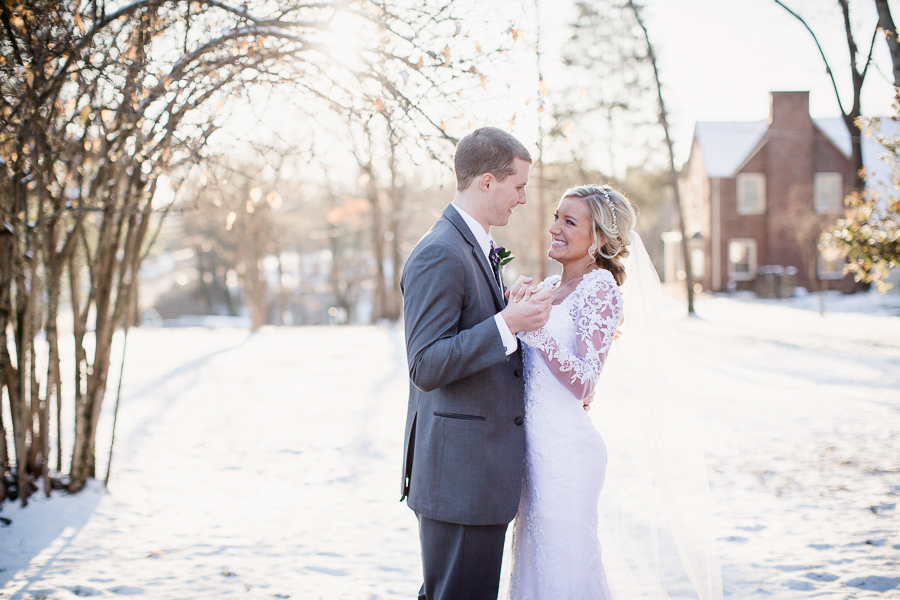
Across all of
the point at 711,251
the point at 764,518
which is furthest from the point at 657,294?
the point at 711,251

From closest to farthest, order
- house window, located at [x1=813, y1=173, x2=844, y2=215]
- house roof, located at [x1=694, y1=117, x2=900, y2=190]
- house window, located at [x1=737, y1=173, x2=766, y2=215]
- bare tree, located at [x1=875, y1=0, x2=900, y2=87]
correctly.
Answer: bare tree, located at [x1=875, y1=0, x2=900, y2=87]
house window, located at [x1=813, y1=173, x2=844, y2=215]
house roof, located at [x1=694, y1=117, x2=900, y2=190]
house window, located at [x1=737, y1=173, x2=766, y2=215]

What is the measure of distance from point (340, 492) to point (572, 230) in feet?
12.4

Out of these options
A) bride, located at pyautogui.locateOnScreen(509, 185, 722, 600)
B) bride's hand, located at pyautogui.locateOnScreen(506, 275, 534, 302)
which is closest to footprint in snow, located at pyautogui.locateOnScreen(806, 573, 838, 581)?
bride, located at pyautogui.locateOnScreen(509, 185, 722, 600)

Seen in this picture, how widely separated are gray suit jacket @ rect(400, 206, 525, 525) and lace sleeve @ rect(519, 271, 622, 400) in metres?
0.14

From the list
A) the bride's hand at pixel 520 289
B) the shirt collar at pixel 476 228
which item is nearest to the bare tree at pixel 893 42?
the shirt collar at pixel 476 228

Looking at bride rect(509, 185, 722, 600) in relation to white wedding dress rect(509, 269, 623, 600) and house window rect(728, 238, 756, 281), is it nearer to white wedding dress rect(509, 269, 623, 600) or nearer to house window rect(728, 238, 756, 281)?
white wedding dress rect(509, 269, 623, 600)

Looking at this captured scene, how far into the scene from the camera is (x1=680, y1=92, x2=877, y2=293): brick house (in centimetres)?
2880

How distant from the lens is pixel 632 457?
255 inches

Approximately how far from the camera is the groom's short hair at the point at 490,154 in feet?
7.97

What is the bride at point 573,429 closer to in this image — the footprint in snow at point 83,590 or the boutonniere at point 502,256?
the boutonniere at point 502,256

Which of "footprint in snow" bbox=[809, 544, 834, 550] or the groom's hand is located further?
"footprint in snow" bbox=[809, 544, 834, 550]

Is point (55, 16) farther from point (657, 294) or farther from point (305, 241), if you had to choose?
point (305, 241)

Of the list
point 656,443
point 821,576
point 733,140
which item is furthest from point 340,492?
point 733,140

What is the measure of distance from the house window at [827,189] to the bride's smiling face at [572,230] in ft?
101
